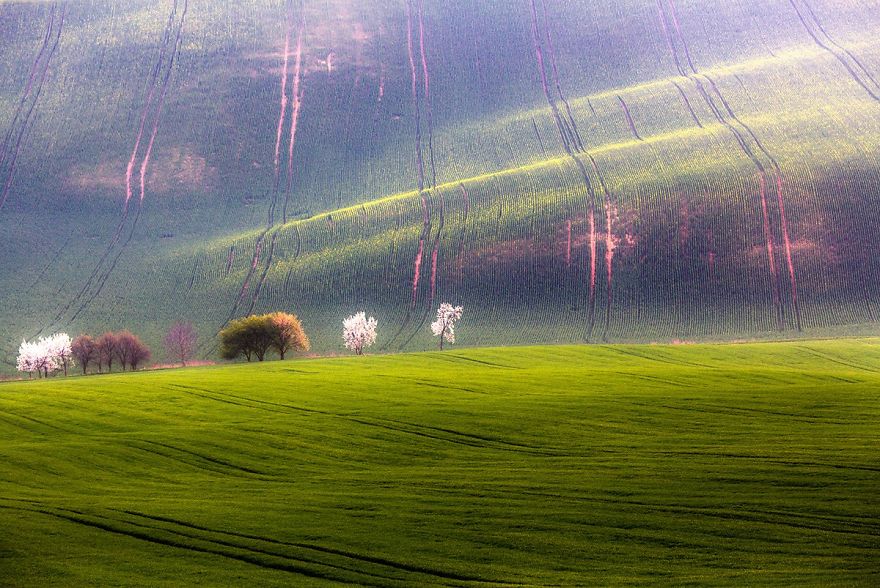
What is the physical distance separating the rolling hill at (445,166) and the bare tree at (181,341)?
2102 millimetres

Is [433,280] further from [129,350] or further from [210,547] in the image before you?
[210,547]

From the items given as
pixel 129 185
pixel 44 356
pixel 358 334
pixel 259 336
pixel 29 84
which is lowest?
pixel 44 356

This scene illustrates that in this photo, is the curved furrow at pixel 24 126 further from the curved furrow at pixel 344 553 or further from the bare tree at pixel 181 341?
the curved furrow at pixel 344 553

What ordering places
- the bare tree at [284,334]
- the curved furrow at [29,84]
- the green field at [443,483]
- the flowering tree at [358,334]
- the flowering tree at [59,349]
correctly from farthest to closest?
the curved furrow at [29,84] → the flowering tree at [358,334] → the flowering tree at [59,349] → the bare tree at [284,334] → the green field at [443,483]

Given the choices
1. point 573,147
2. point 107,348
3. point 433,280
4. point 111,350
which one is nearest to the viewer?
point 107,348

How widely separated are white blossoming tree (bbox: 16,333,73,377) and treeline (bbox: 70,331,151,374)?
0.66 meters

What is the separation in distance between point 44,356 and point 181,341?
28.6 feet

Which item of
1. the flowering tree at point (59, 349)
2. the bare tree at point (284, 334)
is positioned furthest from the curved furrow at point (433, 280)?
the flowering tree at point (59, 349)

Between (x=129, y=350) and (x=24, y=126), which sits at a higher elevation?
(x=24, y=126)

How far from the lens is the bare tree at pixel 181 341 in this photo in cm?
6938

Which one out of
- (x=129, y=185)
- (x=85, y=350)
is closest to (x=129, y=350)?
(x=85, y=350)

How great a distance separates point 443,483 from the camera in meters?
23.5

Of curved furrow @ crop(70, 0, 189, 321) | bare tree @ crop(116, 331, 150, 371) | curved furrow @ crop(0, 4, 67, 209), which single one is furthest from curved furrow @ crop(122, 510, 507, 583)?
curved furrow @ crop(0, 4, 67, 209)

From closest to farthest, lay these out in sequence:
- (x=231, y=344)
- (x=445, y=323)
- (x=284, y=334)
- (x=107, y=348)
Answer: (x=231, y=344), (x=284, y=334), (x=107, y=348), (x=445, y=323)
